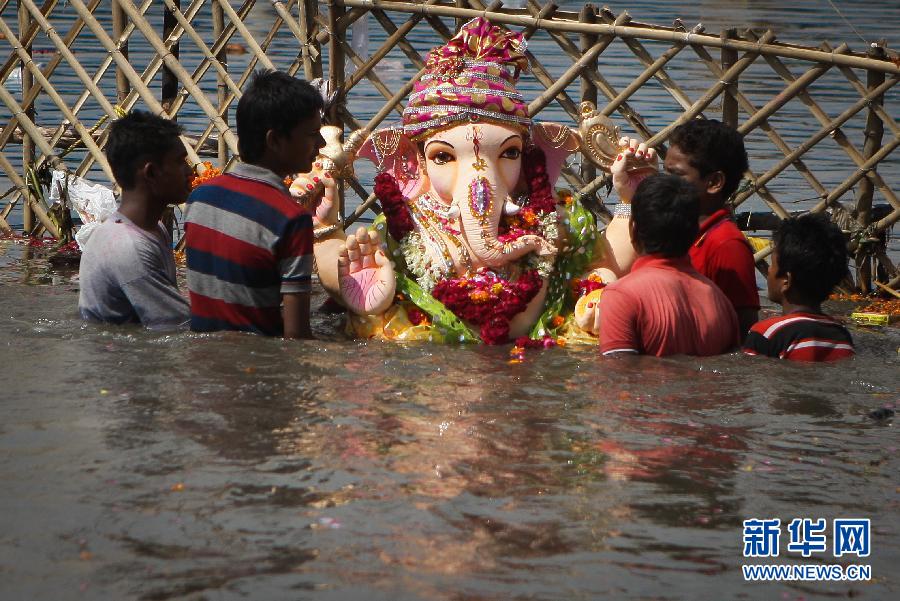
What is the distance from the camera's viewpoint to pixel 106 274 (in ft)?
17.4

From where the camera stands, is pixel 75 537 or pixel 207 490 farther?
pixel 207 490

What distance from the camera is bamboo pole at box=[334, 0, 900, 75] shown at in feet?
24.1

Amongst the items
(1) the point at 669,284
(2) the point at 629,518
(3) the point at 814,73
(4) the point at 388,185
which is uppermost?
(3) the point at 814,73

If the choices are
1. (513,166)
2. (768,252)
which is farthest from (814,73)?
(513,166)

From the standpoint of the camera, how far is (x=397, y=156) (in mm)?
6070

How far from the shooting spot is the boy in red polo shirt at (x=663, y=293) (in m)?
4.93

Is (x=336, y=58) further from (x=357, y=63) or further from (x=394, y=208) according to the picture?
(x=394, y=208)

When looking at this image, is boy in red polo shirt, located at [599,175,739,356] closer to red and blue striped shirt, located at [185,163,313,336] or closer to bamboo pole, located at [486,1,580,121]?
red and blue striped shirt, located at [185,163,313,336]

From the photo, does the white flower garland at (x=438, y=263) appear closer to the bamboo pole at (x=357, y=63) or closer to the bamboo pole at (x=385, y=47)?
the bamboo pole at (x=385, y=47)

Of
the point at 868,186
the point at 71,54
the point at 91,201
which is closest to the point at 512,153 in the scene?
the point at 868,186

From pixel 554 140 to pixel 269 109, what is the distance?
5.15 ft

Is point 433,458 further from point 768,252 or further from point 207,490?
point 768,252

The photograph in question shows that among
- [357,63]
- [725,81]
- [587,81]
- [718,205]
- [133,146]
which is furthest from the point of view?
[357,63]

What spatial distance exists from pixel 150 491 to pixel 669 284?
85.6 inches
